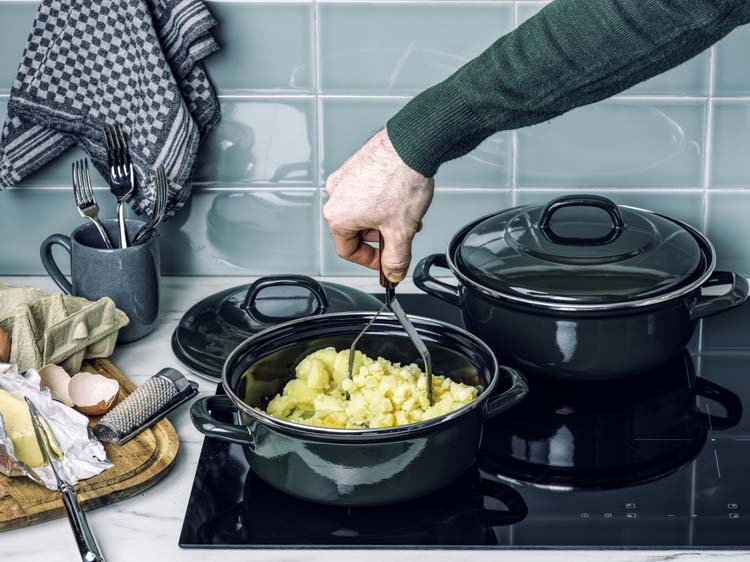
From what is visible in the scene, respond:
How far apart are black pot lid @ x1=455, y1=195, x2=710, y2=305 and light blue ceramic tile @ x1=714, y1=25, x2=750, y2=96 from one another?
258 mm

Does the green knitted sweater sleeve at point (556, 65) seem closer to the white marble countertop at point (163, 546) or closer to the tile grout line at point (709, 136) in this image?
the white marble countertop at point (163, 546)

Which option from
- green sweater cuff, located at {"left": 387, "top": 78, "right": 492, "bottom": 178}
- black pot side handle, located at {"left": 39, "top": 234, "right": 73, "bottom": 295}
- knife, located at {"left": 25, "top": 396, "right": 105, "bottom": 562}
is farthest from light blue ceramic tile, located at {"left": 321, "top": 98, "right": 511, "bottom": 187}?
knife, located at {"left": 25, "top": 396, "right": 105, "bottom": 562}

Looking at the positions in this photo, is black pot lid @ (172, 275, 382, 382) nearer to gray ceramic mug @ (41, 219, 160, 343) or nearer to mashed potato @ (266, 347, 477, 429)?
gray ceramic mug @ (41, 219, 160, 343)

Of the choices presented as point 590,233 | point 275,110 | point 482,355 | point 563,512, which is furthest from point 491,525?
point 275,110

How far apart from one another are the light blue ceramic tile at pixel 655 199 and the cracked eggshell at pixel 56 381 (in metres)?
0.68

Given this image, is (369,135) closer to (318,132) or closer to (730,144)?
(318,132)

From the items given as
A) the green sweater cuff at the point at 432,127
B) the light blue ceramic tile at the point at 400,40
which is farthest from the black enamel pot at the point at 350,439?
the light blue ceramic tile at the point at 400,40

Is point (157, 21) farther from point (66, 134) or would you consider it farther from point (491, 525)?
point (491, 525)

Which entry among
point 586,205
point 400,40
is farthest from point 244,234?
point 586,205

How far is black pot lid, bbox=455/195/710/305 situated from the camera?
110 cm

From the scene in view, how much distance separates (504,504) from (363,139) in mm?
632

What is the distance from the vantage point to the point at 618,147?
4.69 feet

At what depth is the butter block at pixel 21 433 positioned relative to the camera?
1.00m

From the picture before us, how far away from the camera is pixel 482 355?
1070mm
